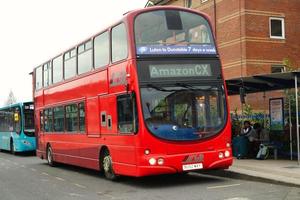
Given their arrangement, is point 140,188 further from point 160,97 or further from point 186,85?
point 186,85

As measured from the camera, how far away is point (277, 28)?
36500mm

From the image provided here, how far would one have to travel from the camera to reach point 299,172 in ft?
44.9

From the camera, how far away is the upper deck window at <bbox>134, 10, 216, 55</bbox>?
13.0 m

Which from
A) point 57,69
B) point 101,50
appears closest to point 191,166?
point 101,50

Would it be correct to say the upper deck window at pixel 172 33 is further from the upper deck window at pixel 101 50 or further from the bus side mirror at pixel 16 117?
the bus side mirror at pixel 16 117

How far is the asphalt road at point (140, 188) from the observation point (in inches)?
448

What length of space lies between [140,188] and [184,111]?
6.99ft

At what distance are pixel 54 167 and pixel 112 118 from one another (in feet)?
25.2

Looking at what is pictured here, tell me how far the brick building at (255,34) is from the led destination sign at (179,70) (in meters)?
21.6

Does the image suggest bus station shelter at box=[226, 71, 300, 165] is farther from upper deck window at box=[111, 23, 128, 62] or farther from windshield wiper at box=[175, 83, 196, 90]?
upper deck window at box=[111, 23, 128, 62]

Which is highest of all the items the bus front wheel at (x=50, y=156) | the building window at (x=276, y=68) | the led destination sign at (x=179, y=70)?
the building window at (x=276, y=68)

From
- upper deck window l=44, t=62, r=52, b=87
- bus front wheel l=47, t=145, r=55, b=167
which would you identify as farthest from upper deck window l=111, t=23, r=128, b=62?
bus front wheel l=47, t=145, r=55, b=167

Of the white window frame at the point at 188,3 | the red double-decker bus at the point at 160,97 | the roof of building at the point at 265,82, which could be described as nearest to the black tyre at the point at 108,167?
the red double-decker bus at the point at 160,97

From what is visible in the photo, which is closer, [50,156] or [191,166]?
[191,166]
